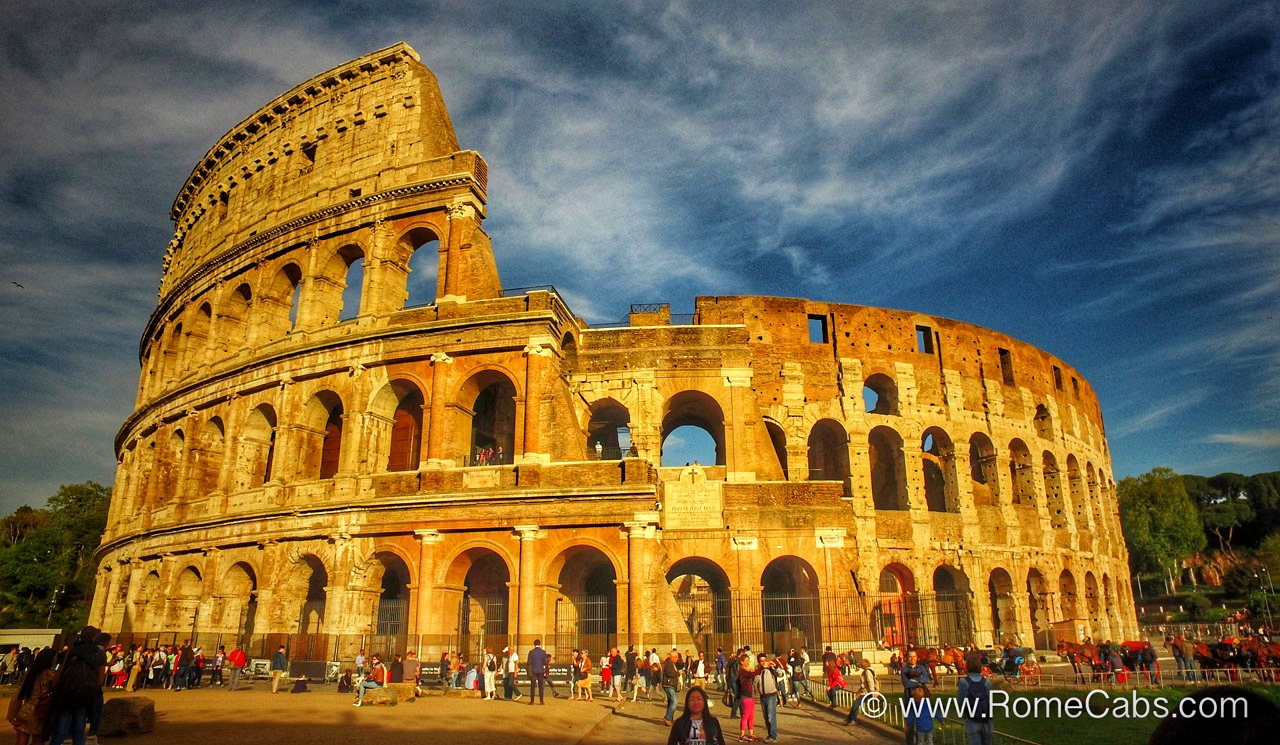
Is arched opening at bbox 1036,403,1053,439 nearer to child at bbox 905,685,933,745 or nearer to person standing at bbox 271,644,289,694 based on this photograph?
child at bbox 905,685,933,745

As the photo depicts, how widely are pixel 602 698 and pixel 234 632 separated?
444 inches

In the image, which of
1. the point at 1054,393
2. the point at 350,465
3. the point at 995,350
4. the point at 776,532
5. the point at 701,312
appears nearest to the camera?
the point at 350,465

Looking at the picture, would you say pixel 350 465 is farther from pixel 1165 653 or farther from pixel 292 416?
pixel 1165 653

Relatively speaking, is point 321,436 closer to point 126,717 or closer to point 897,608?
point 126,717

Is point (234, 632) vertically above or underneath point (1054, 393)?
underneath

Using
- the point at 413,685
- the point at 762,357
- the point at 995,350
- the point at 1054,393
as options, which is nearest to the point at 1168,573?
the point at 1054,393

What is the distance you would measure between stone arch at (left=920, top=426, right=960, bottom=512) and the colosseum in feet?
0.37

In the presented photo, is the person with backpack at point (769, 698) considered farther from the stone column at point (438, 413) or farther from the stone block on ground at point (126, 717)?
the stone column at point (438, 413)

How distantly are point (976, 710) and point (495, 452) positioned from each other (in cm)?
1606

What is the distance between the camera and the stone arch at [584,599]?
1812cm

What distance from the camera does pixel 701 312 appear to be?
80.2 feet

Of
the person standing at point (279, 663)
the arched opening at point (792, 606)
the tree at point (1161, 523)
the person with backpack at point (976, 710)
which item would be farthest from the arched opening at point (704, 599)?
the tree at point (1161, 523)

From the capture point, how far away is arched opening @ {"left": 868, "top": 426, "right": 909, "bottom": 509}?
85.9ft

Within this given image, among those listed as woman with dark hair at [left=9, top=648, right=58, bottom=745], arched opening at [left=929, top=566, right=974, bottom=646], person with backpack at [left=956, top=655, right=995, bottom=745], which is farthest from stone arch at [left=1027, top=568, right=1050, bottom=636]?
woman with dark hair at [left=9, top=648, right=58, bottom=745]
